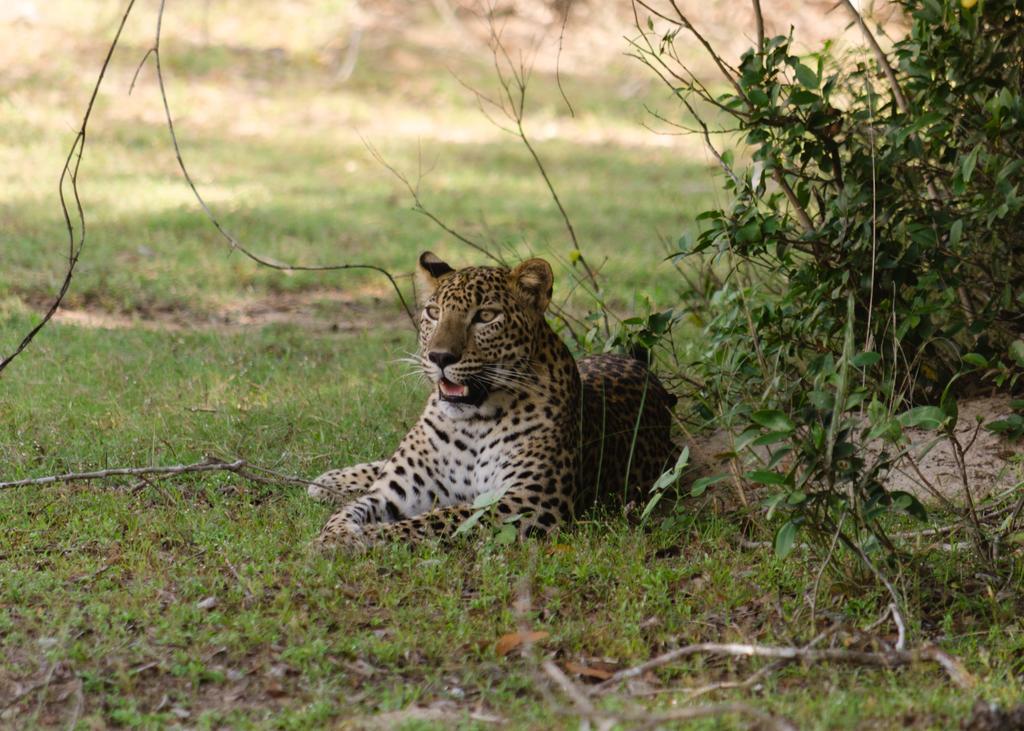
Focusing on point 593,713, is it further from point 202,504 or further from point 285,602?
point 202,504

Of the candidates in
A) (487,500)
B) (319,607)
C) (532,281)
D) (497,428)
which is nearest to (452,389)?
(497,428)

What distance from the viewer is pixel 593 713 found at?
3.91 meters

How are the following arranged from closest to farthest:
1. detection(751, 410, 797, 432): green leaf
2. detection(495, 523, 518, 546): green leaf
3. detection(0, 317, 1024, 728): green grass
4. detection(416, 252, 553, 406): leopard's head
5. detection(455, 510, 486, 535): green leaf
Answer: detection(0, 317, 1024, 728): green grass, detection(751, 410, 797, 432): green leaf, detection(455, 510, 486, 535): green leaf, detection(495, 523, 518, 546): green leaf, detection(416, 252, 553, 406): leopard's head

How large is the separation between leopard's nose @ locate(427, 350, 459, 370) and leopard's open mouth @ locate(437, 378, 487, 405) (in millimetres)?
95

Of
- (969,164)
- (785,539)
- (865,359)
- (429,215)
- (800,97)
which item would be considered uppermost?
(800,97)

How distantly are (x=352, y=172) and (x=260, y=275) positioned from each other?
16.0ft

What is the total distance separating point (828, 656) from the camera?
5066 mm

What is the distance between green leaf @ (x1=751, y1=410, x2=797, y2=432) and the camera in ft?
17.1

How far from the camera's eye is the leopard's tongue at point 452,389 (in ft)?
22.4

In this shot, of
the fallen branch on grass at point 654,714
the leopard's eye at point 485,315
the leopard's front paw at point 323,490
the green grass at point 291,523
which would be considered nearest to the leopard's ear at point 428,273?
the leopard's eye at point 485,315

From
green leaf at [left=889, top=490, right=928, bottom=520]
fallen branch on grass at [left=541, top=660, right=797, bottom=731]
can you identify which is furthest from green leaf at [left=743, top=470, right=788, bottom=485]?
fallen branch on grass at [left=541, top=660, right=797, bottom=731]

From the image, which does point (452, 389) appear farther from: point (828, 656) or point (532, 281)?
point (828, 656)

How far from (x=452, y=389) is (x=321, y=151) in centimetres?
1122

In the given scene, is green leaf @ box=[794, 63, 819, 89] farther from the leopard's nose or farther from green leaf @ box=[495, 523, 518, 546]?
green leaf @ box=[495, 523, 518, 546]
